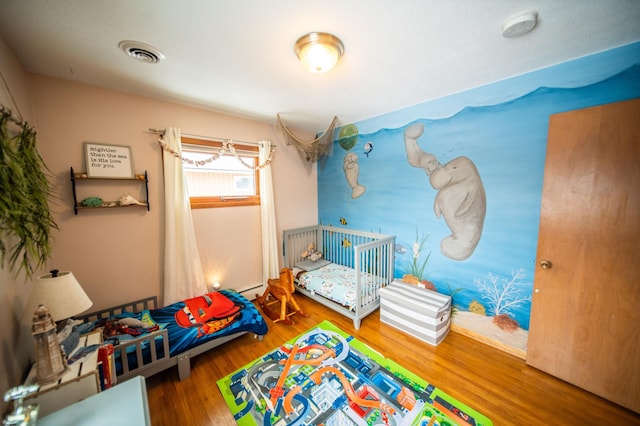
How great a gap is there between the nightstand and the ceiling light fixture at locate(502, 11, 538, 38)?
10.0ft

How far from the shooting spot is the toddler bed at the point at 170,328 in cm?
160

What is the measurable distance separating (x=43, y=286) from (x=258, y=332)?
152 cm

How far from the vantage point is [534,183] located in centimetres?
184

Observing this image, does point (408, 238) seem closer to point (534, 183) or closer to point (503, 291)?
Answer: point (503, 291)

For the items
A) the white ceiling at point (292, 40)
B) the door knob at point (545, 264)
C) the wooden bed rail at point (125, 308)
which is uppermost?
the white ceiling at point (292, 40)

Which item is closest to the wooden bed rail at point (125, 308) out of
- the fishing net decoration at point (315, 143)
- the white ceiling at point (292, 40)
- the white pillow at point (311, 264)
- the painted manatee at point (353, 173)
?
the white pillow at point (311, 264)

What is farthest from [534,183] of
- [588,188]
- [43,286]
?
[43,286]

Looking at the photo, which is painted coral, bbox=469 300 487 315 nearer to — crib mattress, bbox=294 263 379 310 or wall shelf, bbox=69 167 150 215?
crib mattress, bbox=294 263 379 310

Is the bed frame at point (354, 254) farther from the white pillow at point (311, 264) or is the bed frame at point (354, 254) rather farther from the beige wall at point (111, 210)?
the beige wall at point (111, 210)

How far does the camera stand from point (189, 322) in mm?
1964

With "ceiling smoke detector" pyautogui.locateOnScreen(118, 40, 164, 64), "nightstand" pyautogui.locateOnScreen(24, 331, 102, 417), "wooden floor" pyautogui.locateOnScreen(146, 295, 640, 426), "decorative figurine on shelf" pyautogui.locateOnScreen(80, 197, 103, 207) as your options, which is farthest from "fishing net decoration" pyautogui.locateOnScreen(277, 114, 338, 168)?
"nightstand" pyautogui.locateOnScreen(24, 331, 102, 417)

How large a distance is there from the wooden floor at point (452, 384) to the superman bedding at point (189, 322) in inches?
9.8

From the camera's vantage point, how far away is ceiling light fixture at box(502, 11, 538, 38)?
1.21 meters

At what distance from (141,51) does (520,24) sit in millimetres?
2396
